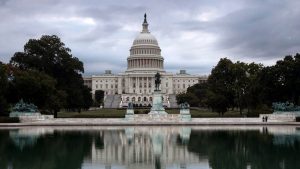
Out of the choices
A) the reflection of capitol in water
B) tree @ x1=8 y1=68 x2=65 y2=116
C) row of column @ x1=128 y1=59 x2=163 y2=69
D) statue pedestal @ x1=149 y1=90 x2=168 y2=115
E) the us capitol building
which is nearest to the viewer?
the reflection of capitol in water

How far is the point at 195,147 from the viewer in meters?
24.9

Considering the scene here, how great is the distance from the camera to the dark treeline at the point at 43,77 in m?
55.4

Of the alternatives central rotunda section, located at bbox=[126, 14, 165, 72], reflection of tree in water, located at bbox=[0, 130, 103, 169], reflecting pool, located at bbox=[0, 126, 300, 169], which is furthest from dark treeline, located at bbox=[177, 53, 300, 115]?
central rotunda section, located at bbox=[126, 14, 165, 72]

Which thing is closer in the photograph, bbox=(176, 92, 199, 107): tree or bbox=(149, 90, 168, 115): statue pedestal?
bbox=(149, 90, 168, 115): statue pedestal

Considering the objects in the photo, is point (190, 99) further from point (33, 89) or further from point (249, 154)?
point (249, 154)

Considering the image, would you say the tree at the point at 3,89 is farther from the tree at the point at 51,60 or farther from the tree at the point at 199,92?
the tree at the point at 199,92

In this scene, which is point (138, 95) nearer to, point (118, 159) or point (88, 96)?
point (88, 96)

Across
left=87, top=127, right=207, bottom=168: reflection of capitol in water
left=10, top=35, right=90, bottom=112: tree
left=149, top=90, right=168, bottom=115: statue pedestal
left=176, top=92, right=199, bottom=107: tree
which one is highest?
left=10, top=35, right=90, bottom=112: tree

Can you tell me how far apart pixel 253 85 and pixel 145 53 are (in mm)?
103166

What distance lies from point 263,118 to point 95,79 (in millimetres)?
135380

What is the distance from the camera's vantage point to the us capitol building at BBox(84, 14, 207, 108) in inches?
6280

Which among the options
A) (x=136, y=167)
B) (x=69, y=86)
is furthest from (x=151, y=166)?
(x=69, y=86)

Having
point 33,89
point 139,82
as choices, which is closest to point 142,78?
point 139,82

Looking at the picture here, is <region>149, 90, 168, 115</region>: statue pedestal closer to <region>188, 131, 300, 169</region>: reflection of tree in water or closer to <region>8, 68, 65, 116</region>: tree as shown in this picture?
<region>8, 68, 65, 116</region>: tree
